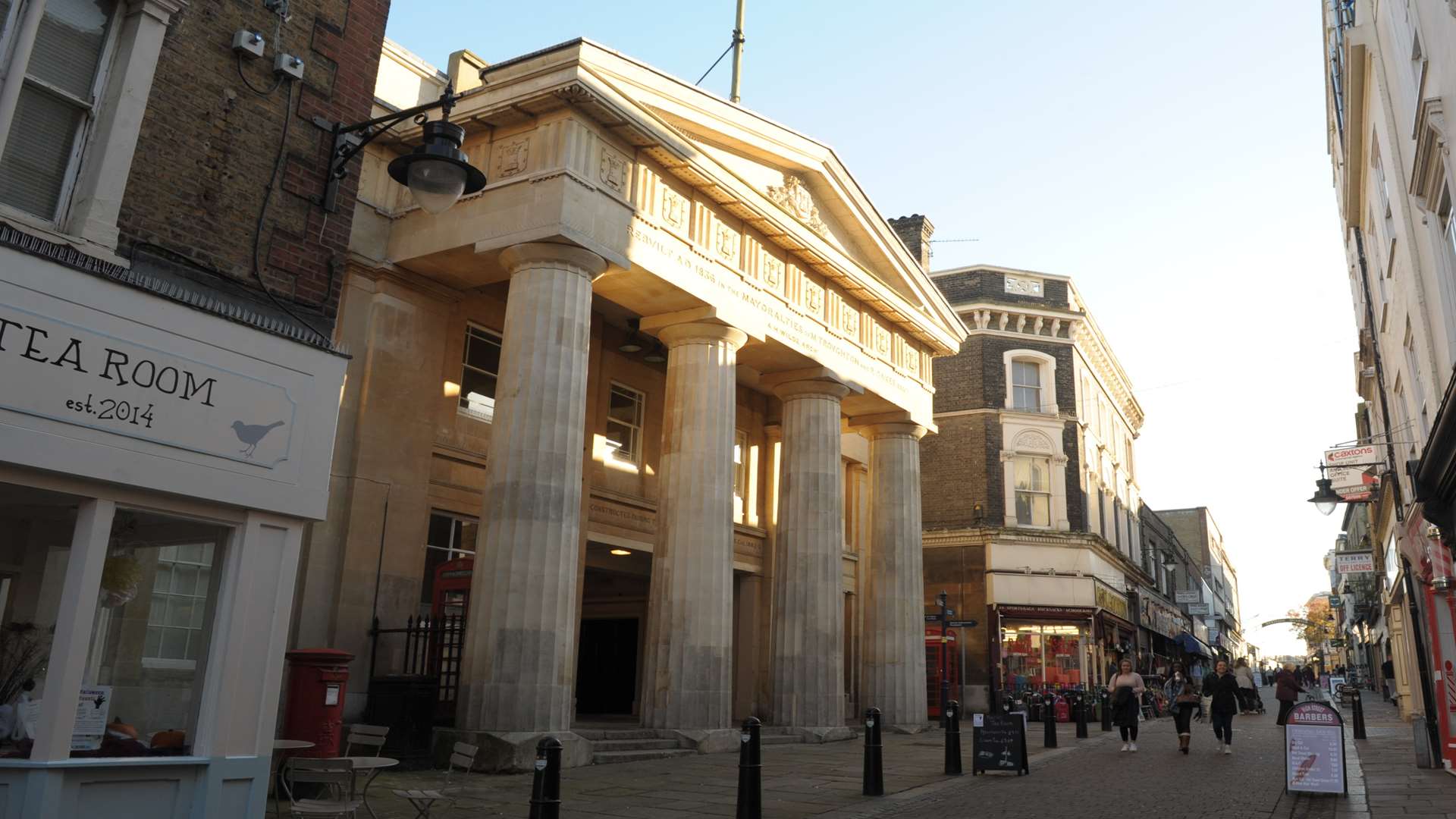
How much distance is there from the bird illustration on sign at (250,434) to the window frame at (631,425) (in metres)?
13.0

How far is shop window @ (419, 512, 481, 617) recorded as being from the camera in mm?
16875

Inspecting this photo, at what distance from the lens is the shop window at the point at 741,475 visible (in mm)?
24422

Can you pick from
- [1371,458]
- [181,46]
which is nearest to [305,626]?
[181,46]

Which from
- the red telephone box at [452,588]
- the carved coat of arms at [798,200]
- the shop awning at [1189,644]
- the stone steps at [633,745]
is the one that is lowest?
the stone steps at [633,745]

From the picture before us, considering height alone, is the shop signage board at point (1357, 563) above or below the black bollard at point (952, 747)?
above

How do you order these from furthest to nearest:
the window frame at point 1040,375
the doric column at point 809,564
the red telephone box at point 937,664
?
the window frame at point 1040,375, the red telephone box at point 937,664, the doric column at point 809,564

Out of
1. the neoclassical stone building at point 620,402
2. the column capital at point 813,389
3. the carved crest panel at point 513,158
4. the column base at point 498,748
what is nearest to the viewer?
the column base at point 498,748

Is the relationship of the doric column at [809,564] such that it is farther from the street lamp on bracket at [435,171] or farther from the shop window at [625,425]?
the street lamp on bracket at [435,171]

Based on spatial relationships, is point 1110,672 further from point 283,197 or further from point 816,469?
point 283,197

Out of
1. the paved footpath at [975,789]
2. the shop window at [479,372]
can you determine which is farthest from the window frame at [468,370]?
the paved footpath at [975,789]

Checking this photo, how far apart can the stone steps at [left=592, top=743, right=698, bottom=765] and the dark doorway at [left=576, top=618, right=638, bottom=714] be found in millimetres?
8630

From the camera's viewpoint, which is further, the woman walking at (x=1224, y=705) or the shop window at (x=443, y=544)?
the shop window at (x=443, y=544)

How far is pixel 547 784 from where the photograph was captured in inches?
247

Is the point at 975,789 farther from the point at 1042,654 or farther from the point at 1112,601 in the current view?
the point at 1112,601
